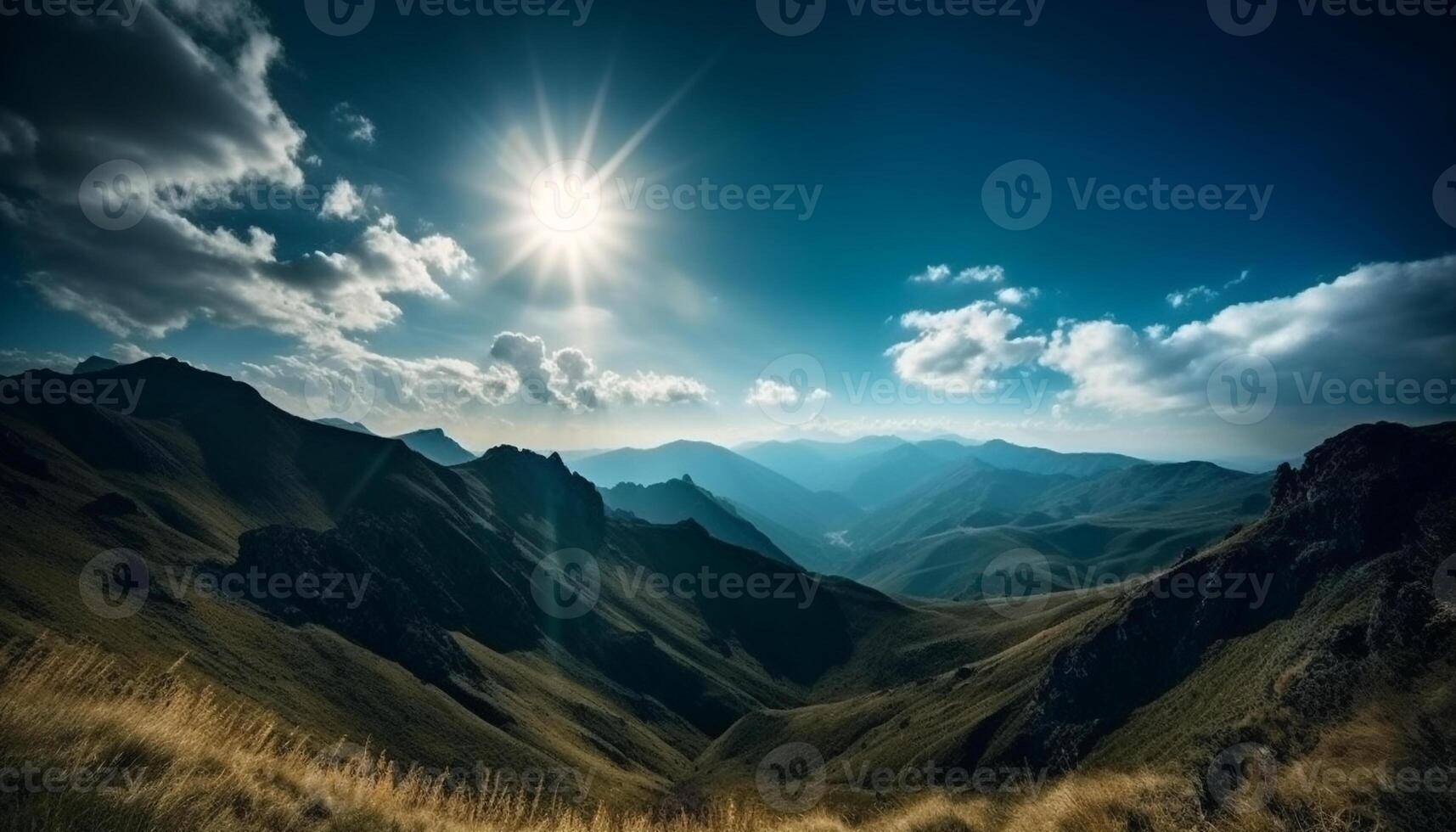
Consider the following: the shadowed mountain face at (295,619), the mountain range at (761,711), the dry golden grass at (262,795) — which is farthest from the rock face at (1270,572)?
the dry golden grass at (262,795)

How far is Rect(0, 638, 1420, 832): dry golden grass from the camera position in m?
7.35

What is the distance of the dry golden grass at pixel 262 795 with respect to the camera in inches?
289

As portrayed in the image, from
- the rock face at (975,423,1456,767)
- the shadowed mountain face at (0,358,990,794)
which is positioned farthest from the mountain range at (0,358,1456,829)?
the shadowed mountain face at (0,358,990,794)

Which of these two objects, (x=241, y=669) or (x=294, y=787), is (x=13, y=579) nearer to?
(x=241, y=669)

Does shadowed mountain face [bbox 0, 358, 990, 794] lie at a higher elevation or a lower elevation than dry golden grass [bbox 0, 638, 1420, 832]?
lower

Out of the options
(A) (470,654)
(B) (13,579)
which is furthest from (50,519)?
(A) (470,654)

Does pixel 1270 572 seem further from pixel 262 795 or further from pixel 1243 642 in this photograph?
pixel 262 795

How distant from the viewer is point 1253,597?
103125 mm

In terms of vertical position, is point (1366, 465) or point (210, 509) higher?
point (1366, 465)

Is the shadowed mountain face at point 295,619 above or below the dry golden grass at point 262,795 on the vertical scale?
below

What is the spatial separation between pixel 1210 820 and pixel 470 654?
177380 mm

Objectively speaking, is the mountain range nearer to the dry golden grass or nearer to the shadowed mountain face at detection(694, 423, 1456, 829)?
the shadowed mountain face at detection(694, 423, 1456, 829)

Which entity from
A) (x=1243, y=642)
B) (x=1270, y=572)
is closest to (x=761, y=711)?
(x=1243, y=642)

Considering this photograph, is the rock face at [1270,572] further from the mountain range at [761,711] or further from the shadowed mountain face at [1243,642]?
the mountain range at [761,711]
